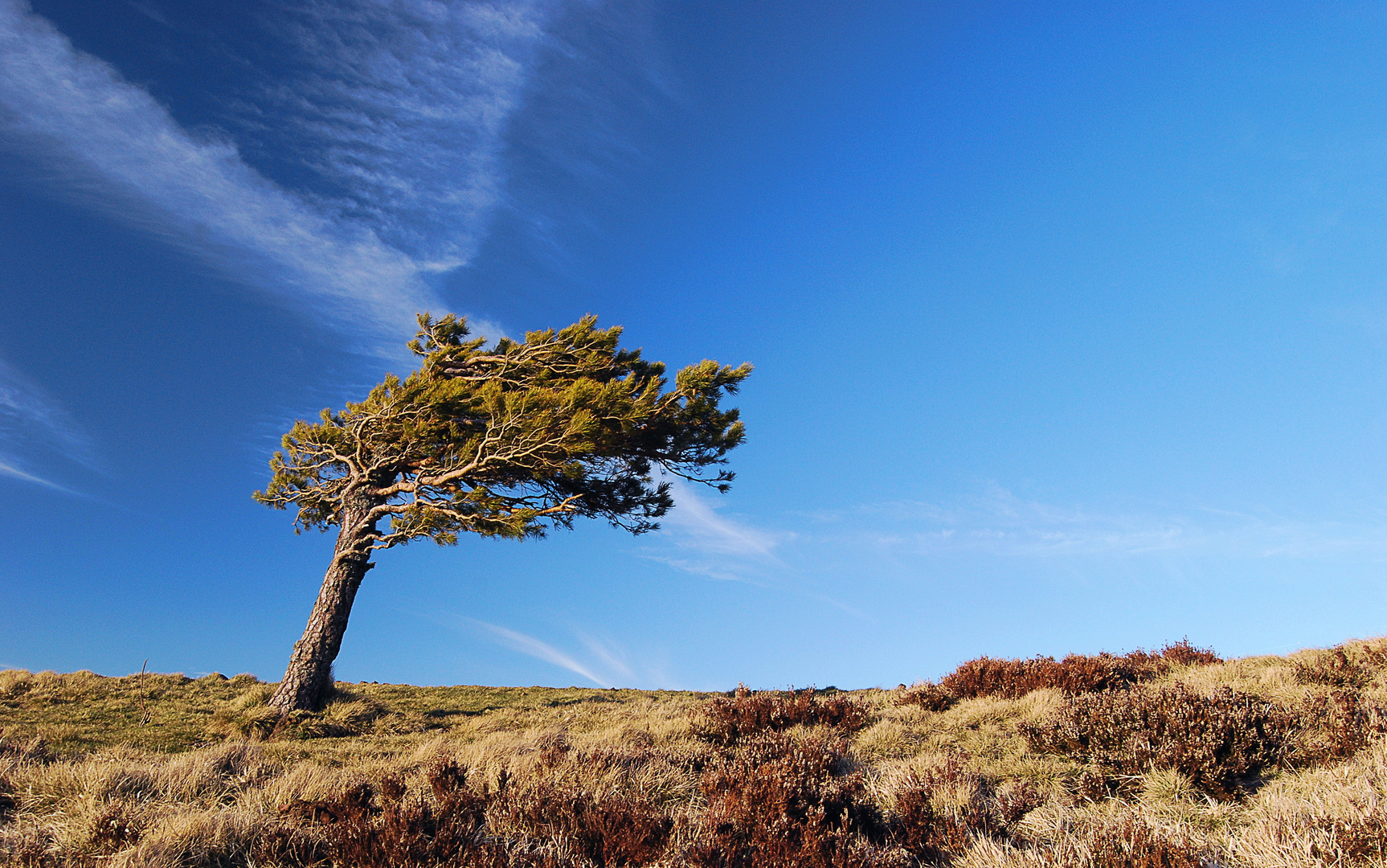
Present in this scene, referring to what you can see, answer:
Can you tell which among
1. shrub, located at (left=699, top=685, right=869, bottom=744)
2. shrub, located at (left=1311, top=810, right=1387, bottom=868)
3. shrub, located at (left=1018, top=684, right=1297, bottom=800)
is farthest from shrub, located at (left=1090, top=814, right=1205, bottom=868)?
shrub, located at (left=699, top=685, right=869, bottom=744)

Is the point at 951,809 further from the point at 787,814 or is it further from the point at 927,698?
the point at 927,698

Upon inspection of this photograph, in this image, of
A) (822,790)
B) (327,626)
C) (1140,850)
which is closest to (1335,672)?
(1140,850)

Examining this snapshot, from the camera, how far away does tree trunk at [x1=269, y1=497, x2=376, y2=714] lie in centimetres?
1519

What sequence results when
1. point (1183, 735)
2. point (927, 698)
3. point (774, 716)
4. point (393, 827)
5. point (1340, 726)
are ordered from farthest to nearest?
point (927, 698), point (774, 716), point (1340, 726), point (1183, 735), point (393, 827)

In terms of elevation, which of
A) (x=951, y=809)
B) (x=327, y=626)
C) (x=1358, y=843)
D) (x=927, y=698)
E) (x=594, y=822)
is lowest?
(x=1358, y=843)

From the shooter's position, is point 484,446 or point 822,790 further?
point 484,446

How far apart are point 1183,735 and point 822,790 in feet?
10.8

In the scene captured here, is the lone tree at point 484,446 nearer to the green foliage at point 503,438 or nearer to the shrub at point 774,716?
the green foliage at point 503,438

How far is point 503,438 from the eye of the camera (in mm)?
15430

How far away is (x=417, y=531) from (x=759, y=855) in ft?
44.2

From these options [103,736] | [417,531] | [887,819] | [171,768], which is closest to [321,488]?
[417,531]

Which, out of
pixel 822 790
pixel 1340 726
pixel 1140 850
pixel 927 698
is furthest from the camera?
pixel 927 698

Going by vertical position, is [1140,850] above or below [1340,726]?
below

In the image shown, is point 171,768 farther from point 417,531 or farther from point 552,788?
point 417,531
